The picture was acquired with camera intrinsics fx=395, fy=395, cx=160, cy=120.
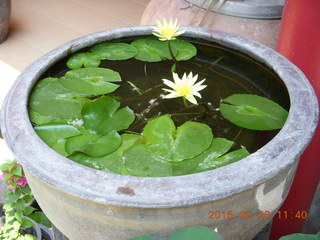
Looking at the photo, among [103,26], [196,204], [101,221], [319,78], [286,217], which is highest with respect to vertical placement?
[319,78]

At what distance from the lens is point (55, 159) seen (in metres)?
0.70

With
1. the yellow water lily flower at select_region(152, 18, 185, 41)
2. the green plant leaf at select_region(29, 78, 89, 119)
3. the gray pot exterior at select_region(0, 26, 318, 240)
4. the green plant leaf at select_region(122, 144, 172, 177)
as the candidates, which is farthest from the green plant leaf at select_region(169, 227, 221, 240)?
the yellow water lily flower at select_region(152, 18, 185, 41)

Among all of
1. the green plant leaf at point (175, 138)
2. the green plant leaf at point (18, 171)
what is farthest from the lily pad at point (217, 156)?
the green plant leaf at point (18, 171)

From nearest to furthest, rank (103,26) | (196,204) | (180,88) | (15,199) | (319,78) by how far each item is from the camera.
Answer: (196,204) → (180,88) → (319,78) → (15,199) → (103,26)

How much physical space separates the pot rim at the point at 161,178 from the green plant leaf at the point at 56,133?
0.06 metres

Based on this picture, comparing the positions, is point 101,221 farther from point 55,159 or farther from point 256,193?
point 256,193

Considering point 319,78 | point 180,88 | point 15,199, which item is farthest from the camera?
point 15,199

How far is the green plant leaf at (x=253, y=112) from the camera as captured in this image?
869 millimetres

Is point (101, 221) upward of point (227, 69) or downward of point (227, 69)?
downward

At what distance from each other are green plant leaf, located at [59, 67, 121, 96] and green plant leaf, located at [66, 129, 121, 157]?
0.15 m

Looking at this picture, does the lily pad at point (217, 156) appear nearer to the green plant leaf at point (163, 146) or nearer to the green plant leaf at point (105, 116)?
the green plant leaf at point (163, 146)

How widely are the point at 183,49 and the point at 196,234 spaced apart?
2.09 ft

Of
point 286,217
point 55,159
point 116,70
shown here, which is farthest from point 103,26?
point 55,159

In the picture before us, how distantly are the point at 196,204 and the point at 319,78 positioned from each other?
1.89 feet
